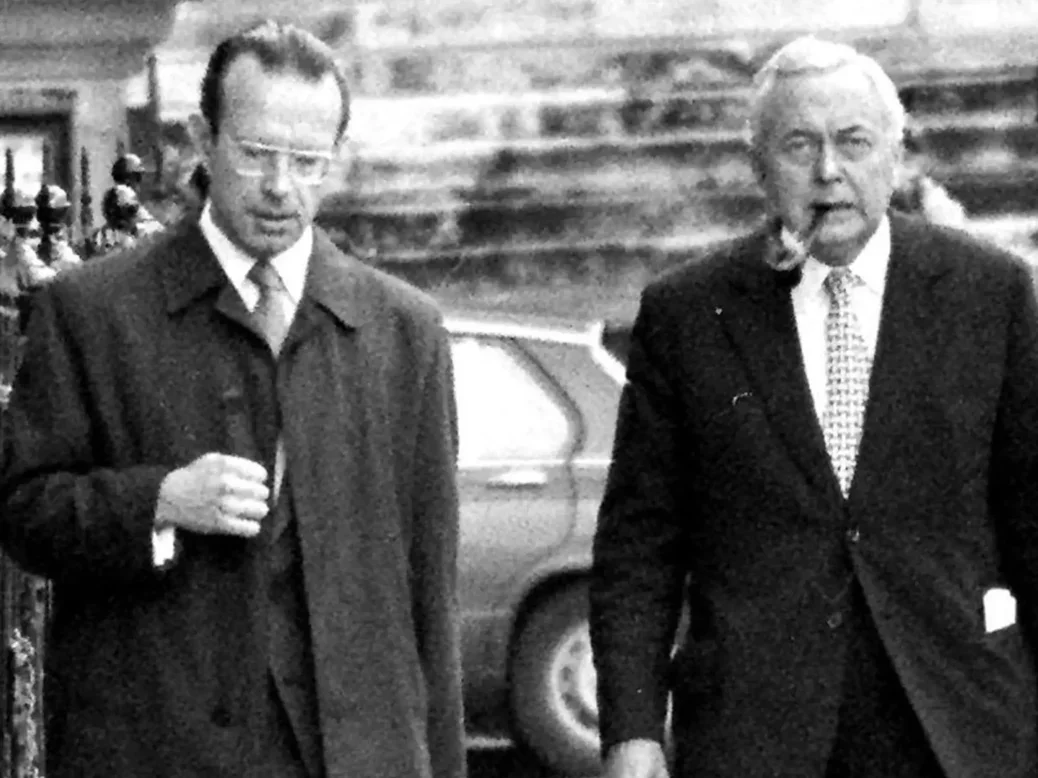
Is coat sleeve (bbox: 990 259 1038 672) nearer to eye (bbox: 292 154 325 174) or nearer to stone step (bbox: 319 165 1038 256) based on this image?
eye (bbox: 292 154 325 174)

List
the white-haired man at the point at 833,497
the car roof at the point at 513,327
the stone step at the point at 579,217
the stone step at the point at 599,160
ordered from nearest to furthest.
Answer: the white-haired man at the point at 833,497, the car roof at the point at 513,327, the stone step at the point at 579,217, the stone step at the point at 599,160

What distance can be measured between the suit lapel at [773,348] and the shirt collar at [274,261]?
573 mm

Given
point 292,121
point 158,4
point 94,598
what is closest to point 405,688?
point 94,598

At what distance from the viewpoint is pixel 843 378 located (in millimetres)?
3961

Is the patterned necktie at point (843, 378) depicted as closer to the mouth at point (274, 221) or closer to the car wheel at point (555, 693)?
the mouth at point (274, 221)

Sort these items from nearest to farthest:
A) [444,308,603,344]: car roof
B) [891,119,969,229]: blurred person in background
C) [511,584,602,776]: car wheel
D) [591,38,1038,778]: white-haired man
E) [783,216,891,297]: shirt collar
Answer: [591,38,1038,778]: white-haired man, [783,216,891,297]: shirt collar, [511,584,602,776]: car wheel, [444,308,603,344]: car roof, [891,119,969,229]: blurred person in background

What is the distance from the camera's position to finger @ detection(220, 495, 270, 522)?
11.6ft

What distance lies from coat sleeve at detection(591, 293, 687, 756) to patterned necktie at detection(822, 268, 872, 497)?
19 centimetres

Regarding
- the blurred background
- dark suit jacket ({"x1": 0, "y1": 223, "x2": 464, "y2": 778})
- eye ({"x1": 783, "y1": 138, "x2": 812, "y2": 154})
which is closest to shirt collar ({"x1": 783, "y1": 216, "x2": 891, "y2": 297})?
eye ({"x1": 783, "y1": 138, "x2": 812, "y2": 154})

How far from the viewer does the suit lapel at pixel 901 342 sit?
3.91 metres

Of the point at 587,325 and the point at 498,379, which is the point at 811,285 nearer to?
the point at 498,379

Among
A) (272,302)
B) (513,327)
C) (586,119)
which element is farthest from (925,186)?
(272,302)

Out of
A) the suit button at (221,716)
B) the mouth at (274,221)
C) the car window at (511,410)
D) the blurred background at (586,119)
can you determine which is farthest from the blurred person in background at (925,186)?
the suit button at (221,716)

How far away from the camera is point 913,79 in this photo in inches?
531
